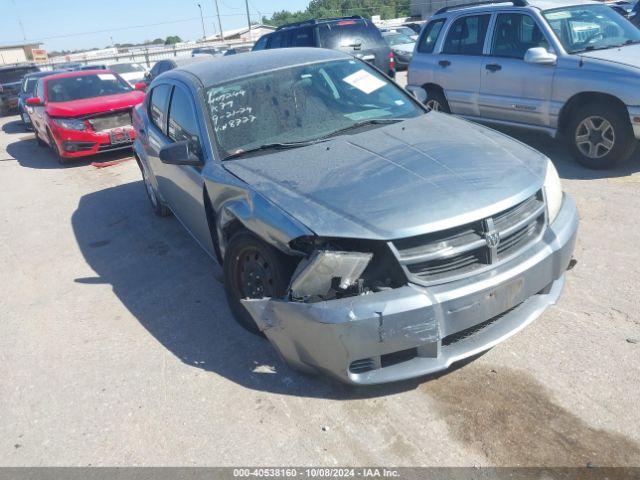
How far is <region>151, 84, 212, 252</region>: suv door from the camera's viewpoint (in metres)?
3.97

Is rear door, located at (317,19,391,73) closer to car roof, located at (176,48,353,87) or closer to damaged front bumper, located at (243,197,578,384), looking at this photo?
car roof, located at (176,48,353,87)

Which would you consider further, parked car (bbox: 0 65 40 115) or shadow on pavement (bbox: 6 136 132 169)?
parked car (bbox: 0 65 40 115)

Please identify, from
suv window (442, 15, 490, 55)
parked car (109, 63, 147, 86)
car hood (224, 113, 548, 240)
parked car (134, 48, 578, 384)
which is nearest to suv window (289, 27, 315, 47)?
suv window (442, 15, 490, 55)

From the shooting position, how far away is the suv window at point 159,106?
485cm

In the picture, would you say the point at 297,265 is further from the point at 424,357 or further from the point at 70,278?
the point at 70,278

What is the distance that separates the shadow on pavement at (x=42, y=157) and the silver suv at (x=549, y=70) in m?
6.54

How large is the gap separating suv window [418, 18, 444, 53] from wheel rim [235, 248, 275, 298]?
5.94m

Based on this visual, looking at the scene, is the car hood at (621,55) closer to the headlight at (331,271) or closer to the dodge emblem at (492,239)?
the dodge emblem at (492,239)

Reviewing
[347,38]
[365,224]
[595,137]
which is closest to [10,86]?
[347,38]

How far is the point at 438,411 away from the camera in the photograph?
111 inches

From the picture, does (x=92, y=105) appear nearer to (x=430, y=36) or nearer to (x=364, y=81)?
(x=430, y=36)

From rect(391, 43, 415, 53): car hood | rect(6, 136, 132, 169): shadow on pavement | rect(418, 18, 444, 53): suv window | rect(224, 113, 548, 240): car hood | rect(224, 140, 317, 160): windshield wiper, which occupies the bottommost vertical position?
rect(6, 136, 132, 169): shadow on pavement

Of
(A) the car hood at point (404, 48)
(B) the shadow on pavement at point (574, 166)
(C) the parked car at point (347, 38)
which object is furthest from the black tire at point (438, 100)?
(A) the car hood at point (404, 48)

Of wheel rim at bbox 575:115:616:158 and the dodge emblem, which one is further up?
the dodge emblem
